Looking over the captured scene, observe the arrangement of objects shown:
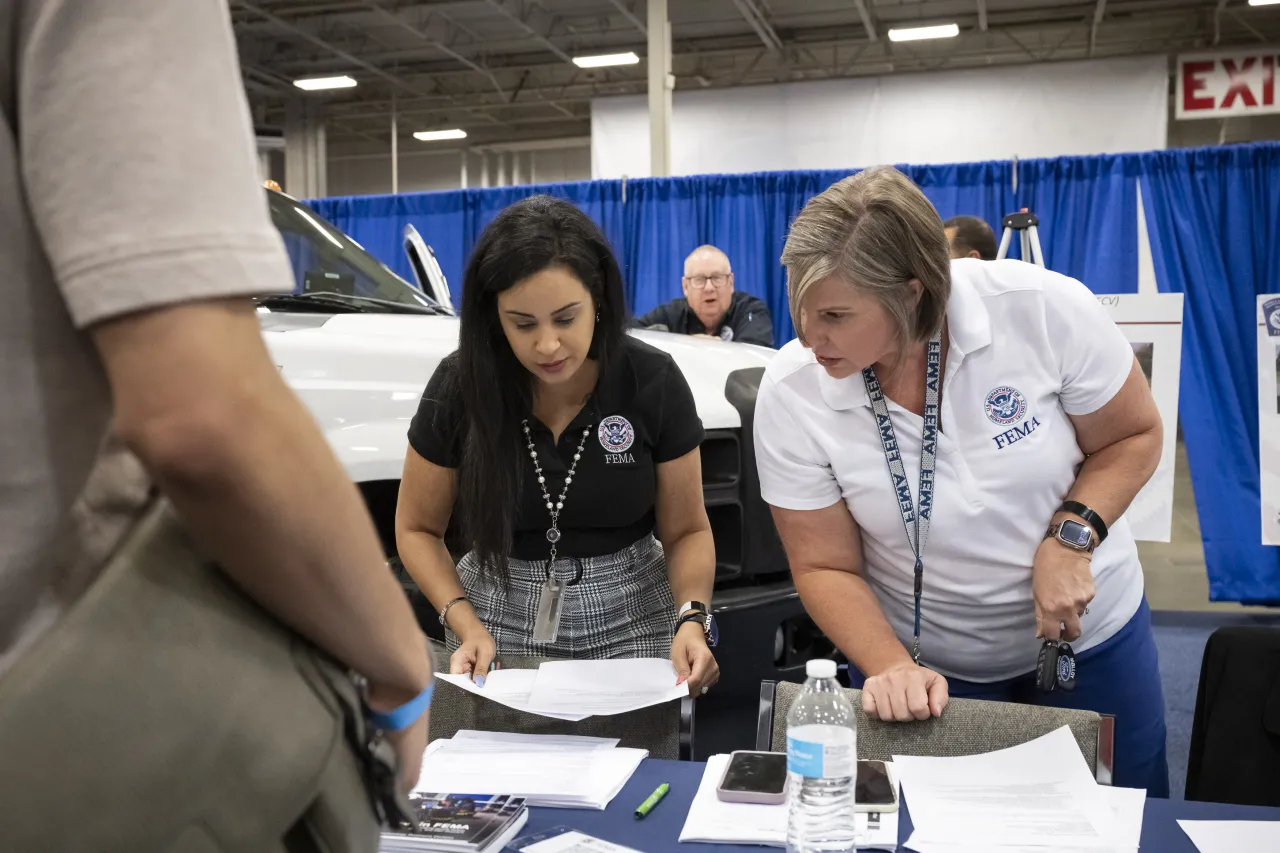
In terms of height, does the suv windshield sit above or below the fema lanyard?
above

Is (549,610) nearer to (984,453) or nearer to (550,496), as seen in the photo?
(550,496)

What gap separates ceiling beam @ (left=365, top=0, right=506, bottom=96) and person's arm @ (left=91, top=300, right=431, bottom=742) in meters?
13.8

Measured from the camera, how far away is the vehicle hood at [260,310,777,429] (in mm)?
3139

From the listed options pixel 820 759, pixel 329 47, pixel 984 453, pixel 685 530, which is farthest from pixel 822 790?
pixel 329 47

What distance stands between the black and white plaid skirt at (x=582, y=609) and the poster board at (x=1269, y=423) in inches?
188

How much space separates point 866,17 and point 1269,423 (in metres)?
Answer: 9.17

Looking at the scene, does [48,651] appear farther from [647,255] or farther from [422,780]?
[647,255]

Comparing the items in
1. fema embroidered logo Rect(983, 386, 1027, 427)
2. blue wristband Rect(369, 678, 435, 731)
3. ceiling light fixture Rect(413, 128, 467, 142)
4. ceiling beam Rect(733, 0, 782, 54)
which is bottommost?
blue wristband Rect(369, 678, 435, 731)


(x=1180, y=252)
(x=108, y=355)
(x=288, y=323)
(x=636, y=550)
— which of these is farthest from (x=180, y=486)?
(x=1180, y=252)

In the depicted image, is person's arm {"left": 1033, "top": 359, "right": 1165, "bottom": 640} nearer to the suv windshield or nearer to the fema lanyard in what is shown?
the fema lanyard

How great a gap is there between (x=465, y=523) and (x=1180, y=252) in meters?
5.40

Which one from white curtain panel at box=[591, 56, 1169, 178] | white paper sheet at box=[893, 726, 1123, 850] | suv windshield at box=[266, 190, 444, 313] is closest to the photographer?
white paper sheet at box=[893, 726, 1123, 850]

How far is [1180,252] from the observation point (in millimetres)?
6180

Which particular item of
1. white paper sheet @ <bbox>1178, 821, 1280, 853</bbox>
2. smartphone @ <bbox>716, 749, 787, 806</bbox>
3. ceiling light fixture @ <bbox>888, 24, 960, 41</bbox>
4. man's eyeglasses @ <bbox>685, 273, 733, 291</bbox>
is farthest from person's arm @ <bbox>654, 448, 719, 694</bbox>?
ceiling light fixture @ <bbox>888, 24, 960, 41</bbox>
